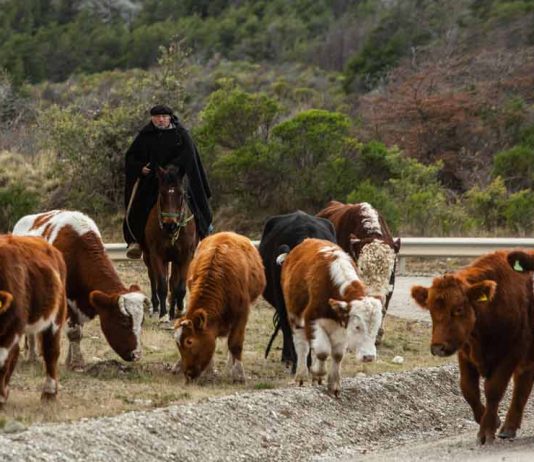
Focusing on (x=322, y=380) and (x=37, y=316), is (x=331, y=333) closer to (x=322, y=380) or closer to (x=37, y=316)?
(x=322, y=380)

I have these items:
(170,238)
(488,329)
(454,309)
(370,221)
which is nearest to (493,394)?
(488,329)

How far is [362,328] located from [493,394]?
164 centimetres

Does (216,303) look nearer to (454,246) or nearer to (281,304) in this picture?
(281,304)


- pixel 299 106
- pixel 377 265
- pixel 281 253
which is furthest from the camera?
pixel 299 106

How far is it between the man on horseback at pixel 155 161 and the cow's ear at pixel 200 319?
5725mm

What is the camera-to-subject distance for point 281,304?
16266mm

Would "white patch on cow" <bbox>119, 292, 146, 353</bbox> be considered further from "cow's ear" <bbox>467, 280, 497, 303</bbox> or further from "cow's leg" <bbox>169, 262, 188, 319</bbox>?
"cow's leg" <bbox>169, 262, 188, 319</bbox>

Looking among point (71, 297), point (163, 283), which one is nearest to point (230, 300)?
point (71, 297)

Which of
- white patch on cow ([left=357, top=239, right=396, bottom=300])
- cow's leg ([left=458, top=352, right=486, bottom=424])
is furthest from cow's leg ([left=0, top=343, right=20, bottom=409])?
white patch on cow ([left=357, top=239, right=396, bottom=300])

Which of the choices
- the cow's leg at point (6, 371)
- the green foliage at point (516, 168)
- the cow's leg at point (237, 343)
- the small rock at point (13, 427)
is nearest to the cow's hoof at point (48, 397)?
the cow's leg at point (6, 371)

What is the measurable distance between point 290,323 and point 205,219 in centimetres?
530

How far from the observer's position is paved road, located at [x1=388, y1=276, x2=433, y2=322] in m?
22.2

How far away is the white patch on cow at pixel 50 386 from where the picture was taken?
12.7 m

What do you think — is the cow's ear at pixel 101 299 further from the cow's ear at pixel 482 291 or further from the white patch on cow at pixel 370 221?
the white patch on cow at pixel 370 221
